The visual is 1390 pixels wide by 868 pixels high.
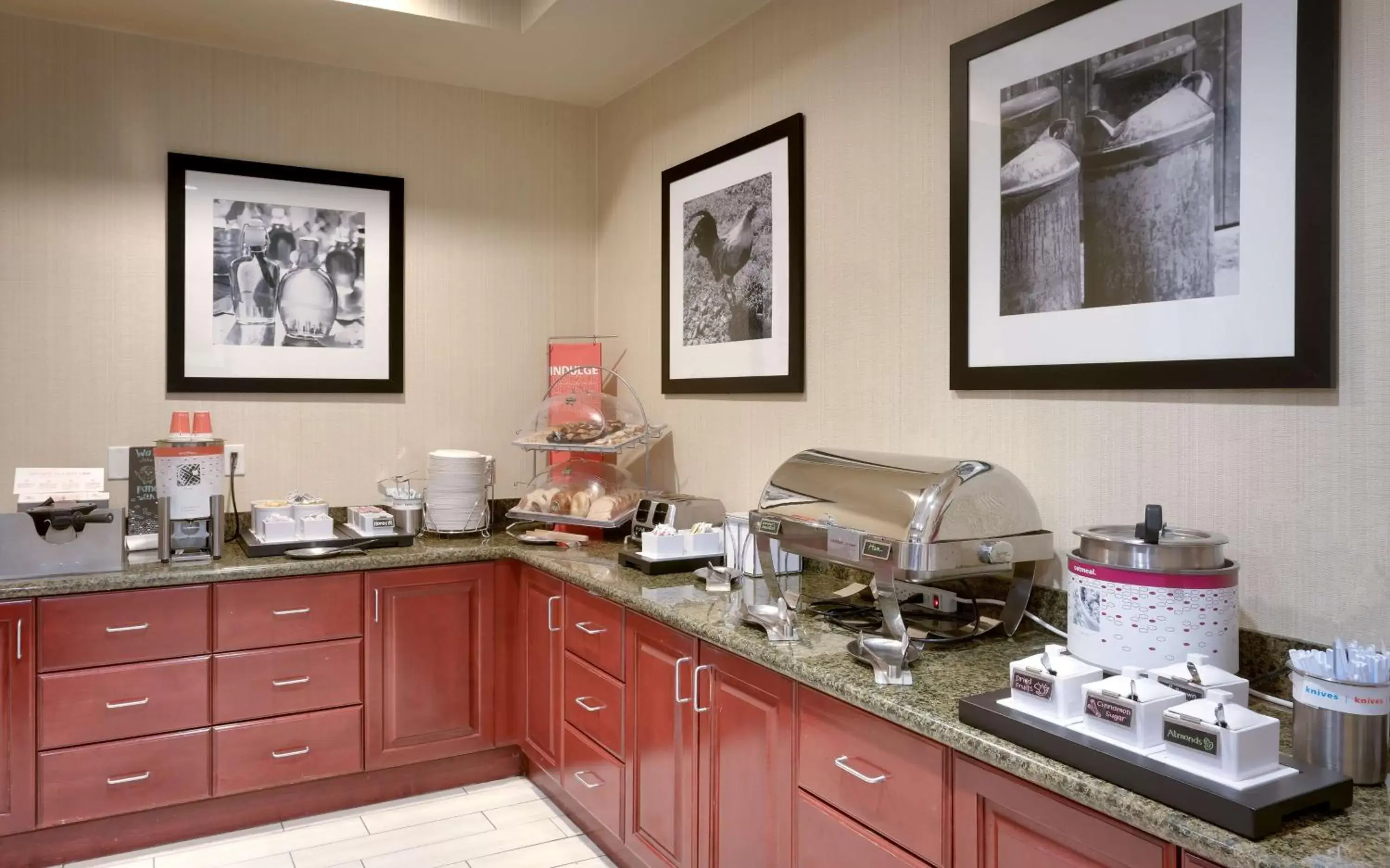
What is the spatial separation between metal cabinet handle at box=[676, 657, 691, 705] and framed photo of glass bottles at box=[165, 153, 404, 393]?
1993mm

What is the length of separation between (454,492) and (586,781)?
3.94ft

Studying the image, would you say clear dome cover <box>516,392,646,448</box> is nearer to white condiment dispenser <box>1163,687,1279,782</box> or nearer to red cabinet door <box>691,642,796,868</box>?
red cabinet door <box>691,642,796,868</box>

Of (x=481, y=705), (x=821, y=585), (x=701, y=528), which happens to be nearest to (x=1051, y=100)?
(x=821, y=585)

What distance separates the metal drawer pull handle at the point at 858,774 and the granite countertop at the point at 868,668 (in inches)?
4.7

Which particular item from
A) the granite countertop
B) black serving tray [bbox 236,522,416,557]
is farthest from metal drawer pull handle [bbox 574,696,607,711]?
black serving tray [bbox 236,522,416,557]

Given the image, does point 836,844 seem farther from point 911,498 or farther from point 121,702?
point 121,702

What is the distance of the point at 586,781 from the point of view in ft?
9.27

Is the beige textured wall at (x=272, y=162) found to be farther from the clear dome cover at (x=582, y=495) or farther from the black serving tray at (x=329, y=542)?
the clear dome cover at (x=582, y=495)

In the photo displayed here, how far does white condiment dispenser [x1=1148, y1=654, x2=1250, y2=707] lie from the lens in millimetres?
1404

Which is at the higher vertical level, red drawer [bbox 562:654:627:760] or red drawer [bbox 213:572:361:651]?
red drawer [bbox 213:572:361:651]

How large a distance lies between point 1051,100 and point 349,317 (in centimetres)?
263

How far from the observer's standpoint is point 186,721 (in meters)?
2.89

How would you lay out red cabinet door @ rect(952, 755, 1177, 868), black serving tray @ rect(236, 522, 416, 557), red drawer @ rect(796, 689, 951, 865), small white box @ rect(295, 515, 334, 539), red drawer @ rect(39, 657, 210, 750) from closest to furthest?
red cabinet door @ rect(952, 755, 1177, 868) → red drawer @ rect(796, 689, 951, 865) → red drawer @ rect(39, 657, 210, 750) → black serving tray @ rect(236, 522, 416, 557) → small white box @ rect(295, 515, 334, 539)

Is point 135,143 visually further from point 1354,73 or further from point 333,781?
point 1354,73
